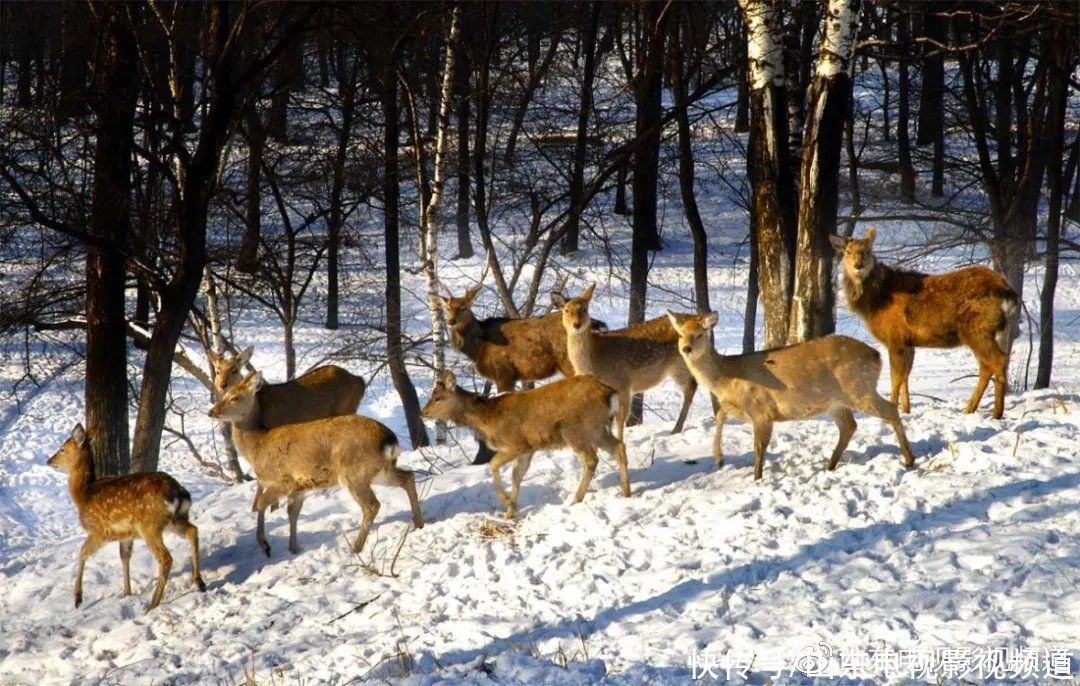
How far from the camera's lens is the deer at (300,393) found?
35.8ft

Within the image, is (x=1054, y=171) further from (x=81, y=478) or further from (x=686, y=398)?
(x=81, y=478)

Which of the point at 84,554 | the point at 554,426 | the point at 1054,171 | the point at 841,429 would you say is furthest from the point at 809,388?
the point at 1054,171

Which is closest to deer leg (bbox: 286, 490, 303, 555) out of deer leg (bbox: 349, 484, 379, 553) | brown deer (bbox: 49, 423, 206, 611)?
deer leg (bbox: 349, 484, 379, 553)

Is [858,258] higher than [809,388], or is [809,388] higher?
[858,258]

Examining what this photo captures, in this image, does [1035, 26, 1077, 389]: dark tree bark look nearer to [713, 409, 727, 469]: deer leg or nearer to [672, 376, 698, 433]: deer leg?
[672, 376, 698, 433]: deer leg

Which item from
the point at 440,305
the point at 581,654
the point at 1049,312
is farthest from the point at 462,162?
the point at 581,654

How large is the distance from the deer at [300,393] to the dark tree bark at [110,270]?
5.60 feet

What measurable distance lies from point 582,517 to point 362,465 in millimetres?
1762

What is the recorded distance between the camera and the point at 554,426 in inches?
372

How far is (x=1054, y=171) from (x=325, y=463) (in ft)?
50.7

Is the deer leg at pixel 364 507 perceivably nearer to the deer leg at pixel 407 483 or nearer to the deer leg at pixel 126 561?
the deer leg at pixel 407 483

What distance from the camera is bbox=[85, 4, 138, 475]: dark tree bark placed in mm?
12688

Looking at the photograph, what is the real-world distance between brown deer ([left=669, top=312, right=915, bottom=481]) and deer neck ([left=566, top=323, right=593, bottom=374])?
1839 millimetres

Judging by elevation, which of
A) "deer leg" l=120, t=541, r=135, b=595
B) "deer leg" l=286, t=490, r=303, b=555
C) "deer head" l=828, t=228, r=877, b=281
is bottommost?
"deer leg" l=120, t=541, r=135, b=595
